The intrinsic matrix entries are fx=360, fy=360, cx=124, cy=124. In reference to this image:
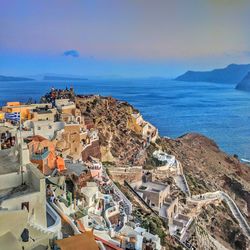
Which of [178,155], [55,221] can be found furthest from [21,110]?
[178,155]

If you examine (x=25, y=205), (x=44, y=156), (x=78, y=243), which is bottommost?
(x=78, y=243)

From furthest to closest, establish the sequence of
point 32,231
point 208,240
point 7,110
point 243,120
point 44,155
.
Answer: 1. point 243,120
2. point 7,110
3. point 208,240
4. point 44,155
5. point 32,231

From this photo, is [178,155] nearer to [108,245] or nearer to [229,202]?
[229,202]

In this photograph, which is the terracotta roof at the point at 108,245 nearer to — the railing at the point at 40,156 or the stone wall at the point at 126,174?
the railing at the point at 40,156

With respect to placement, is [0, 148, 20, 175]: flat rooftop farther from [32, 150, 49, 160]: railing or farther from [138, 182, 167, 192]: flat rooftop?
[138, 182, 167, 192]: flat rooftop

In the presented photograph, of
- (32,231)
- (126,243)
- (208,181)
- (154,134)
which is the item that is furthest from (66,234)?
(154,134)

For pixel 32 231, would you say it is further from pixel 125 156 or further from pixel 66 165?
pixel 125 156

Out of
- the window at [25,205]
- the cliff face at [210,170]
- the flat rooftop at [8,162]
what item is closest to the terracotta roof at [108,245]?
the window at [25,205]
